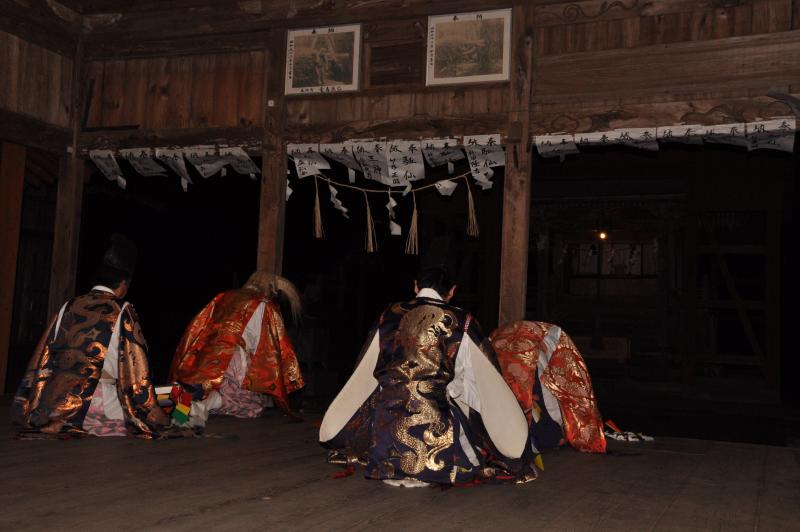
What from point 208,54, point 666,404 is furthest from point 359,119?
point 666,404

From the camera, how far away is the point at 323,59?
6844mm

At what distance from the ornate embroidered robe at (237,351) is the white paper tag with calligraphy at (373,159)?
4.91 ft

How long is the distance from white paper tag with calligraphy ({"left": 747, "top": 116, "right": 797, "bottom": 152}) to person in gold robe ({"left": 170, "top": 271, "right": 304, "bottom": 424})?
150 inches

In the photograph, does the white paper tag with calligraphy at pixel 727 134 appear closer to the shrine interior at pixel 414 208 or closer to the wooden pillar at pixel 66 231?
the shrine interior at pixel 414 208

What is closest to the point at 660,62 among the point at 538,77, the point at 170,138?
the point at 538,77

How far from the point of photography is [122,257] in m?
5.00

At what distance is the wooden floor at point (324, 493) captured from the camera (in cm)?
306

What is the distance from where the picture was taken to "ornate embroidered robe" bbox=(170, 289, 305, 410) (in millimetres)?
5906

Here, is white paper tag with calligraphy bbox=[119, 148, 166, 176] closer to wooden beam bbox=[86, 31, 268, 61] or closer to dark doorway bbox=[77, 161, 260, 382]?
wooden beam bbox=[86, 31, 268, 61]

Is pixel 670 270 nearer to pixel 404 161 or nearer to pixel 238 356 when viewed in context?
pixel 404 161

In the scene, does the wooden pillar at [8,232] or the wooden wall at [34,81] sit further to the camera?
the wooden pillar at [8,232]

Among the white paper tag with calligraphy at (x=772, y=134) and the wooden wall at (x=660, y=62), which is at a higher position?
the wooden wall at (x=660, y=62)

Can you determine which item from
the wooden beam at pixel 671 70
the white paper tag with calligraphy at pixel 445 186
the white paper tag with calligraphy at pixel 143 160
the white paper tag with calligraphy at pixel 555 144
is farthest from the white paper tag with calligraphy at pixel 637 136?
the white paper tag with calligraphy at pixel 143 160

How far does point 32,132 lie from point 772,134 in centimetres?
613
